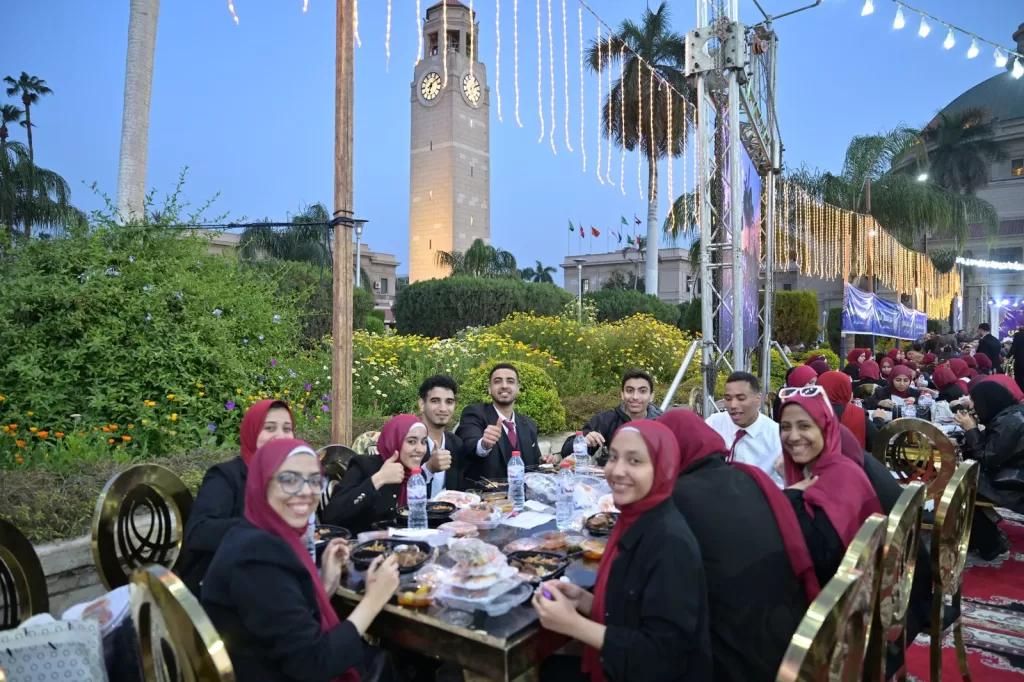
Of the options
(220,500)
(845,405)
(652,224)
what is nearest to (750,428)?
(845,405)

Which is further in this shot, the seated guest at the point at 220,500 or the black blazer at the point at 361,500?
the black blazer at the point at 361,500

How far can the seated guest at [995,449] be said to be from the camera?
198 inches

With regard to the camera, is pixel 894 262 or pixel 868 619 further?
pixel 894 262

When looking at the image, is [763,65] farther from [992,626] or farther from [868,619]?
[868,619]

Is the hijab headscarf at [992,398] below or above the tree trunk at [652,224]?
below

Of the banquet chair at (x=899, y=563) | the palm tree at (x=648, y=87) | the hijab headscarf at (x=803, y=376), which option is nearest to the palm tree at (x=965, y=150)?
the palm tree at (x=648, y=87)

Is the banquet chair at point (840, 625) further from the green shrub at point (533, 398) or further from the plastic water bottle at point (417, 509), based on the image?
the green shrub at point (533, 398)

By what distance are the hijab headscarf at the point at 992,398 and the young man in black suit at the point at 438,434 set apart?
429 centimetres

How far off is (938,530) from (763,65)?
7.90 meters

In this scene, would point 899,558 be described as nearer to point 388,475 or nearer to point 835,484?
point 835,484

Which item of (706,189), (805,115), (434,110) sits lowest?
(706,189)

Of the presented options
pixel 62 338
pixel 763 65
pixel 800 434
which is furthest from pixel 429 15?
pixel 800 434

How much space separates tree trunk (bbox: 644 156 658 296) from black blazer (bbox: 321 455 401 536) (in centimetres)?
2646

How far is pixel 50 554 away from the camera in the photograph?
3.42m
